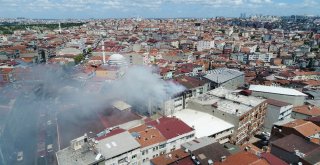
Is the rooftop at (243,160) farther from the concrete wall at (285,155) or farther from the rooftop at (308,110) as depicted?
the rooftop at (308,110)

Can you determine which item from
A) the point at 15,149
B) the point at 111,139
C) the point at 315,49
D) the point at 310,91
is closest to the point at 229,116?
the point at 111,139

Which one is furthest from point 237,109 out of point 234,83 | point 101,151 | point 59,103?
point 59,103

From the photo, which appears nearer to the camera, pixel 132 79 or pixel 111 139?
pixel 111 139

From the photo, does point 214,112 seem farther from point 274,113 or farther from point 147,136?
point 147,136

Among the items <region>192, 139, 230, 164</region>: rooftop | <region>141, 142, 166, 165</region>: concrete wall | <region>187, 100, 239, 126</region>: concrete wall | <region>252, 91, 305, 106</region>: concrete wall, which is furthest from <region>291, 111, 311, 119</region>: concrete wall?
<region>141, 142, 166, 165</region>: concrete wall

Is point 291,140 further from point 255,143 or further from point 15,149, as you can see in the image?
point 15,149

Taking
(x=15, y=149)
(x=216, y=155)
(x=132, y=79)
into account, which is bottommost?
(x=15, y=149)
